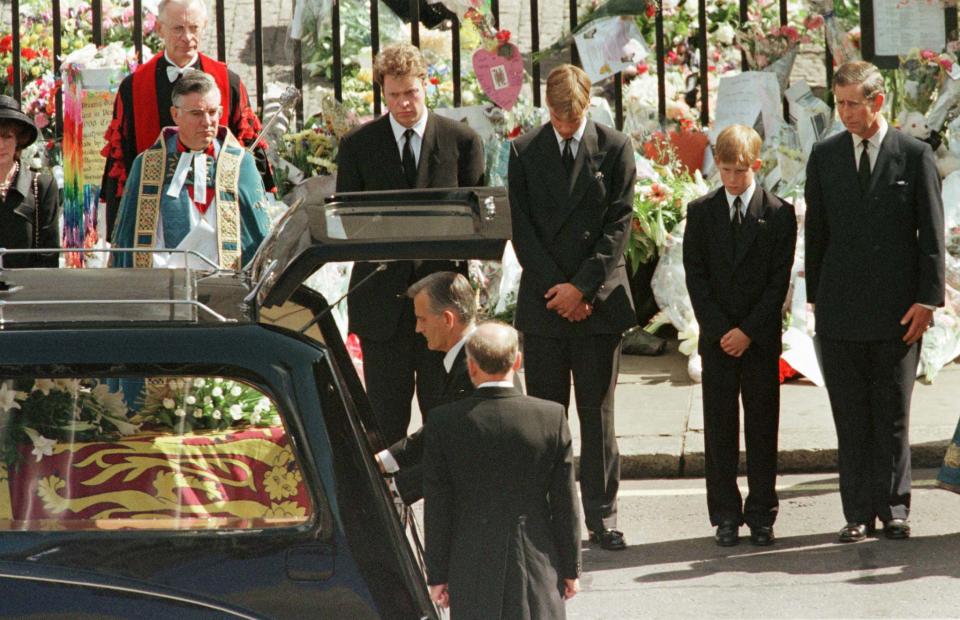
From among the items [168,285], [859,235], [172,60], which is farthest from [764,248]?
[168,285]

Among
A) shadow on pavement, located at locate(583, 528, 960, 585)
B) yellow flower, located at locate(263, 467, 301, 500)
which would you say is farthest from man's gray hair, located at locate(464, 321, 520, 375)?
shadow on pavement, located at locate(583, 528, 960, 585)

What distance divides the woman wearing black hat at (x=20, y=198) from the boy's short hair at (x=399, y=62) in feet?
5.30

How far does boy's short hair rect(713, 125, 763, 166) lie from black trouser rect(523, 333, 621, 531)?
89 cm

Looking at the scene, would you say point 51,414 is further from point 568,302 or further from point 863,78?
point 863,78

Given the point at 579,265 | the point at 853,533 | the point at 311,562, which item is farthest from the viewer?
the point at 579,265

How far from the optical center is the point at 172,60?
26.2 ft

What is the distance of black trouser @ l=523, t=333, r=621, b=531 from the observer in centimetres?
693

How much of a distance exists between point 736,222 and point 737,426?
34.2 inches

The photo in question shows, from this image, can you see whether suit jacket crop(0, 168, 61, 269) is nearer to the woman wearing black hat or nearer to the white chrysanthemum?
the woman wearing black hat

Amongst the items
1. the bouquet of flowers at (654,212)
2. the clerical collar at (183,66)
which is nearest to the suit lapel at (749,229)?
the bouquet of flowers at (654,212)

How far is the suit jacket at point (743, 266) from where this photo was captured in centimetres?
699

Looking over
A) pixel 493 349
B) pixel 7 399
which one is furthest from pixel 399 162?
pixel 7 399

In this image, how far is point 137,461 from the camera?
3.51 meters

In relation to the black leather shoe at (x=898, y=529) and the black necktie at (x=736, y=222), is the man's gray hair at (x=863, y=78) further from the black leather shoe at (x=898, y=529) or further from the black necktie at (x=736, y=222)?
the black leather shoe at (x=898, y=529)
